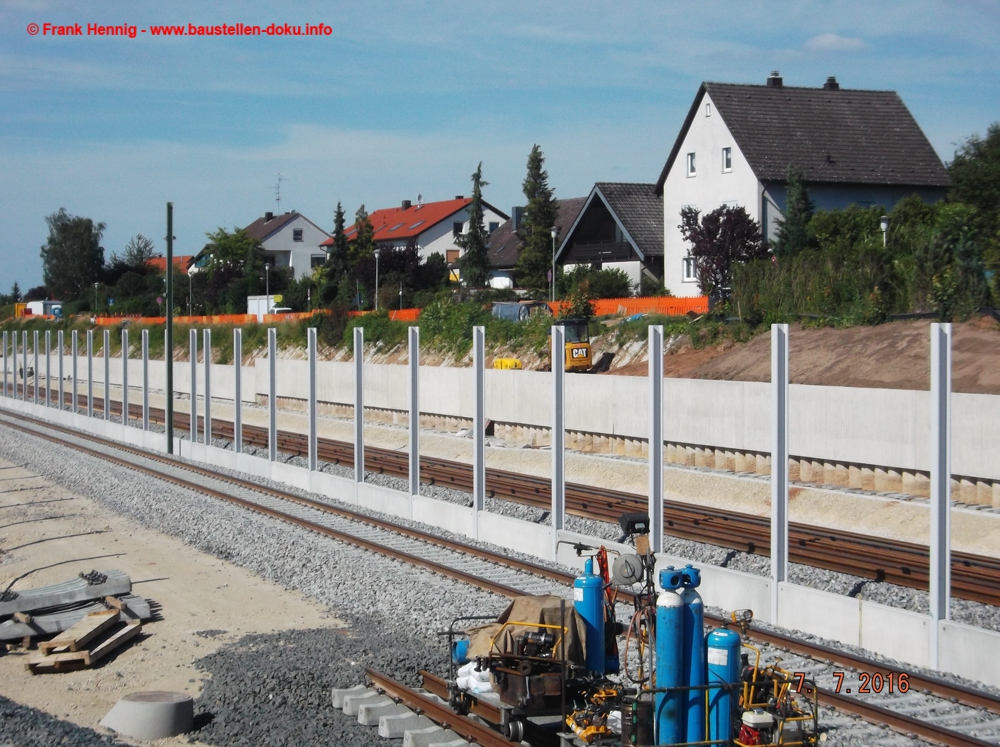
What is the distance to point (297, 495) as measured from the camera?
21.2 meters

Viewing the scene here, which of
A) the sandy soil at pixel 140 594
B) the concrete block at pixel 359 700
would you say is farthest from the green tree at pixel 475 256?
the concrete block at pixel 359 700

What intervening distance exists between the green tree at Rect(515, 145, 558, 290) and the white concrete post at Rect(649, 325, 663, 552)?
57126mm

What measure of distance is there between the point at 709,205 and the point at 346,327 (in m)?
18.7

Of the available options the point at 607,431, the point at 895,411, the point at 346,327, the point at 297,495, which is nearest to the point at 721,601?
the point at 895,411

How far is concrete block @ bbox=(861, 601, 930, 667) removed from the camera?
967 cm

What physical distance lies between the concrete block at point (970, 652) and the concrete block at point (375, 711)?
457cm

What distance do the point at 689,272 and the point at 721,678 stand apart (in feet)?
159

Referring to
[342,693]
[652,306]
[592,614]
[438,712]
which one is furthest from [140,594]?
[652,306]

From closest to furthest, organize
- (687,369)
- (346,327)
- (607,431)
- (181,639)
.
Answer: (181,639), (607,431), (687,369), (346,327)

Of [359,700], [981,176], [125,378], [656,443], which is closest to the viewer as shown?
[359,700]

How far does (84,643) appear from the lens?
36.0 feet

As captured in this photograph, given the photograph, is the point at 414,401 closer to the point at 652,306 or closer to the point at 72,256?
the point at 652,306

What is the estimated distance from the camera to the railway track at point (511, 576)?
8.20 m

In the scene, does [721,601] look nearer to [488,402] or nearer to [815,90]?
[488,402]
